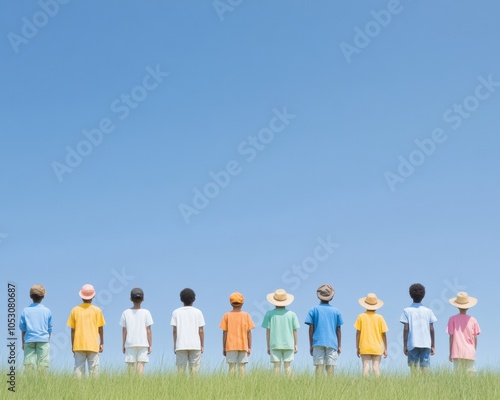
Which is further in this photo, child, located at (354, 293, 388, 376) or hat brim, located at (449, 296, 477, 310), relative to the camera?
hat brim, located at (449, 296, 477, 310)

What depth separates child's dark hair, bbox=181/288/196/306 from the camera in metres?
19.8

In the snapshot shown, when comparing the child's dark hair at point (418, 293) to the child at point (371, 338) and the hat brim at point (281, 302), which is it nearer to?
the child at point (371, 338)

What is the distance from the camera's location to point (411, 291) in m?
20.5

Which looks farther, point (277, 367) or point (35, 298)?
point (35, 298)

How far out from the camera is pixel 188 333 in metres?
19.6

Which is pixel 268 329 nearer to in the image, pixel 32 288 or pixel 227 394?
pixel 227 394

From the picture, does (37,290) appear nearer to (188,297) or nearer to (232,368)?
(188,297)

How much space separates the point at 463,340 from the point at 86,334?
8220mm

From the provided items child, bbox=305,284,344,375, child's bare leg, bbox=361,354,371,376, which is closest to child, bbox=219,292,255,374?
child, bbox=305,284,344,375

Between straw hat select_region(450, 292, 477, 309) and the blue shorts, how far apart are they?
140cm

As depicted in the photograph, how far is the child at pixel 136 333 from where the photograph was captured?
1948 centimetres

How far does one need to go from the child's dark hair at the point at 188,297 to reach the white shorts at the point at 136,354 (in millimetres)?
1286

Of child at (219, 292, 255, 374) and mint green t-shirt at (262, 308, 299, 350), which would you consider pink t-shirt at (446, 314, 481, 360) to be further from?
child at (219, 292, 255, 374)

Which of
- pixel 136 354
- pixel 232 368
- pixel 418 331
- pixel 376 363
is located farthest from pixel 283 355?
pixel 136 354
